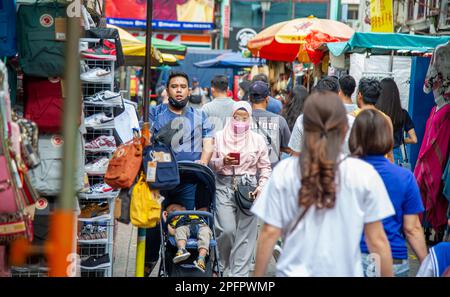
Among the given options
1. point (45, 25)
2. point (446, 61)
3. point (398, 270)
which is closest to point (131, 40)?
point (446, 61)

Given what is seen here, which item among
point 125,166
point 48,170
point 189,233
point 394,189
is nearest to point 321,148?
point 394,189

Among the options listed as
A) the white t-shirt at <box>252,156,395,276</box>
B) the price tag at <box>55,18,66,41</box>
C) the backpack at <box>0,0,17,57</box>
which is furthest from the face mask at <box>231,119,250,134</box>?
the white t-shirt at <box>252,156,395,276</box>

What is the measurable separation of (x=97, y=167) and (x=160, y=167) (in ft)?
4.68

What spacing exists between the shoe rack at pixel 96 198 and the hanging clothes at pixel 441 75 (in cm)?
390

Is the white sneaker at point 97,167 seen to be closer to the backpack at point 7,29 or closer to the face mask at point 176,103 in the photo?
the face mask at point 176,103

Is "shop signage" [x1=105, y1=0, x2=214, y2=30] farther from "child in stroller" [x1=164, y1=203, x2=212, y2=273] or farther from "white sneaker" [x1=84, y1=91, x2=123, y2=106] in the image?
"child in stroller" [x1=164, y1=203, x2=212, y2=273]

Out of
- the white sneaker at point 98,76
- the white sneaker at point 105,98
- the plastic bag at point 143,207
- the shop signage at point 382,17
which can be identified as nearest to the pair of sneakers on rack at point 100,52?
the white sneaker at point 98,76

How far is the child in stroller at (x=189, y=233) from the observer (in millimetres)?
7754

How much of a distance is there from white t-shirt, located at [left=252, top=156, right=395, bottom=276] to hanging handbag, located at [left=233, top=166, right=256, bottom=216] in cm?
375

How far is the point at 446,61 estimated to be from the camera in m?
10.0

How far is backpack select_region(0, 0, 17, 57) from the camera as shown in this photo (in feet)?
22.9

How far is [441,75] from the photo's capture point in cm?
1009

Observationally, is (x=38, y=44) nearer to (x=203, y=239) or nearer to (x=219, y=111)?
(x=203, y=239)
